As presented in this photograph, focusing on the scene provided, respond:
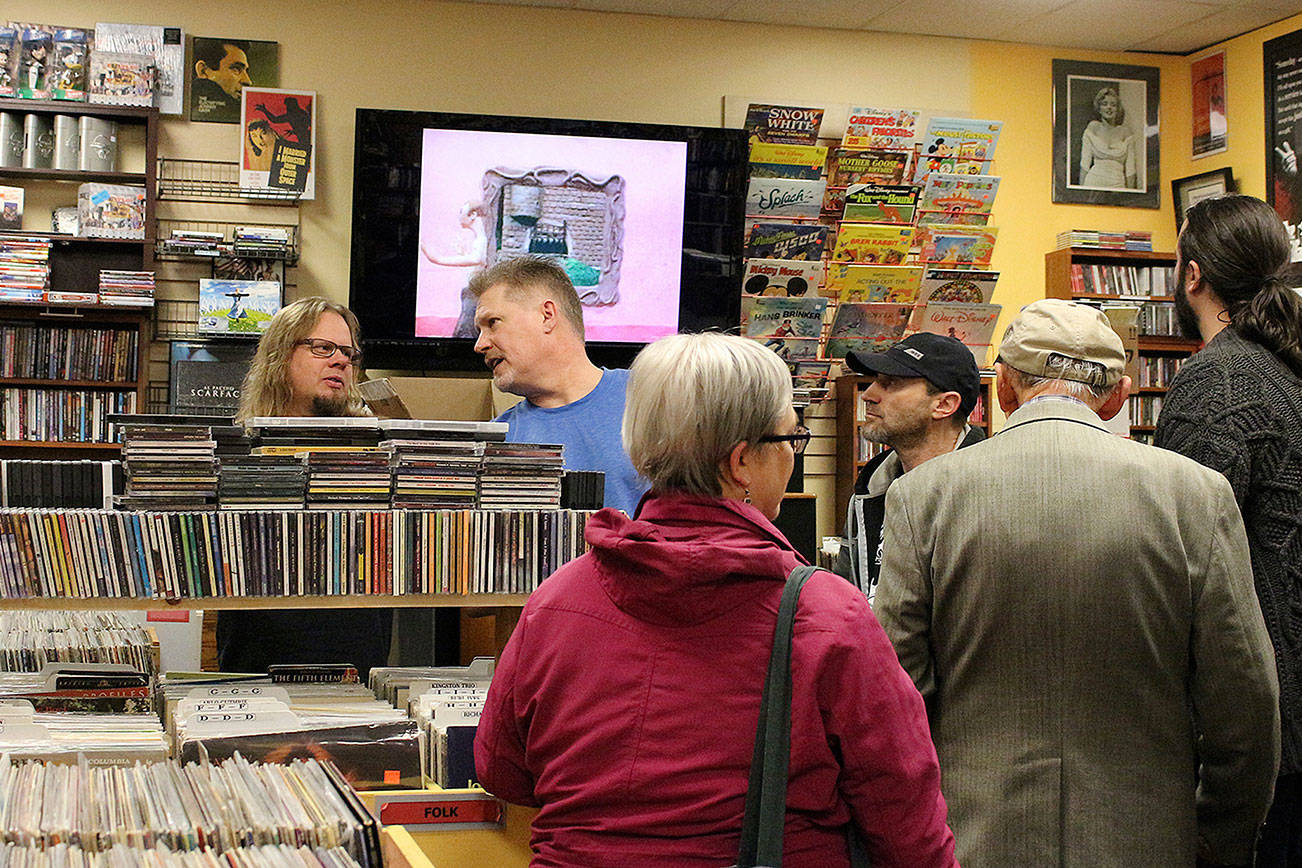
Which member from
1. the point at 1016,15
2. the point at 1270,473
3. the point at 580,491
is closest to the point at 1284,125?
the point at 1016,15

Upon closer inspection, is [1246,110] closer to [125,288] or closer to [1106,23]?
[1106,23]

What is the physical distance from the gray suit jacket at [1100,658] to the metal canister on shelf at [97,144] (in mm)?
4947

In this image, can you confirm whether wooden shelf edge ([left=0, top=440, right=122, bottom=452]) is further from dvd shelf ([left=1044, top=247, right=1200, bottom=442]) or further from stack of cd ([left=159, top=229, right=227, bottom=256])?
dvd shelf ([left=1044, top=247, right=1200, bottom=442])

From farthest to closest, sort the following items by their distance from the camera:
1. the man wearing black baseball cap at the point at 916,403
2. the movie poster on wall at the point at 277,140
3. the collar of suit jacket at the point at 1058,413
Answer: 1. the movie poster on wall at the point at 277,140
2. the man wearing black baseball cap at the point at 916,403
3. the collar of suit jacket at the point at 1058,413

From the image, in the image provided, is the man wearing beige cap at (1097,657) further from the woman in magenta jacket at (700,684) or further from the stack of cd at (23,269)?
the stack of cd at (23,269)

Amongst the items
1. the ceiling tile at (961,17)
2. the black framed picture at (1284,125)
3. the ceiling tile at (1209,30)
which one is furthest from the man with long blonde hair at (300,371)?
the ceiling tile at (1209,30)

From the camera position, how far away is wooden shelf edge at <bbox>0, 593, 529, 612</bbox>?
6.55ft

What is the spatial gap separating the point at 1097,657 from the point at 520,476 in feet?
3.25

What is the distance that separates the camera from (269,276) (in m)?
5.86

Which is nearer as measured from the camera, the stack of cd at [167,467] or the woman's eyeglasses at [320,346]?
the stack of cd at [167,467]

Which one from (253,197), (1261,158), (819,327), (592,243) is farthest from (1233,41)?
(253,197)

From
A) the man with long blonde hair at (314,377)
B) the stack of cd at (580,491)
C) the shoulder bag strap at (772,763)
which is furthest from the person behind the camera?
the man with long blonde hair at (314,377)

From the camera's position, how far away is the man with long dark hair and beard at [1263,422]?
2098mm

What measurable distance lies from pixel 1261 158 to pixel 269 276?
506 cm
